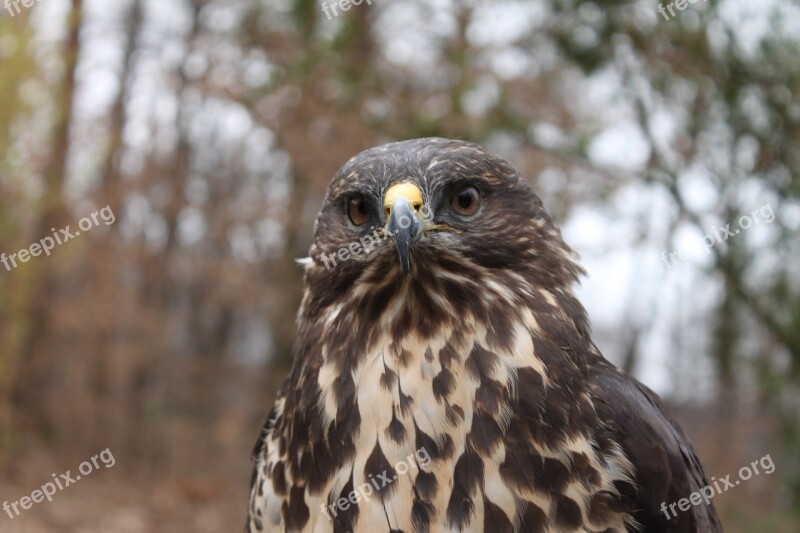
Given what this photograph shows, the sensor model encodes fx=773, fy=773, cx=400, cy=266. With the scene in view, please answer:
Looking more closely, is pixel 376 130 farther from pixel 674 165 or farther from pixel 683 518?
pixel 683 518

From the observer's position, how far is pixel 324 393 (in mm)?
2395

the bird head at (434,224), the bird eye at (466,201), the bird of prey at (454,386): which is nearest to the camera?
the bird of prey at (454,386)

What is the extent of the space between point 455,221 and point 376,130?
193 inches

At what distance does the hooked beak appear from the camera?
2.22 metres

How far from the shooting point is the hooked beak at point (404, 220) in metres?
2.22

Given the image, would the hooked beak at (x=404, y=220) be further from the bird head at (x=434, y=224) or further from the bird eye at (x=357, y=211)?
the bird eye at (x=357, y=211)

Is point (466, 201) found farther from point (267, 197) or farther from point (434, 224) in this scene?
point (267, 197)

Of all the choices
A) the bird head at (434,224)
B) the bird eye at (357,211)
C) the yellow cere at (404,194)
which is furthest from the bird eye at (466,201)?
the bird eye at (357,211)

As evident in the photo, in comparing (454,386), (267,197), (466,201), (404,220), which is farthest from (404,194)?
(267,197)

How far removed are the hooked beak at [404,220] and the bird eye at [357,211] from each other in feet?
0.61

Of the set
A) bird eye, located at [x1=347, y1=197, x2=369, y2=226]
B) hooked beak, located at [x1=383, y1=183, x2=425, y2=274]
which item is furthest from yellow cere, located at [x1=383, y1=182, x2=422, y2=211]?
bird eye, located at [x1=347, y1=197, x2=369, y2=226]

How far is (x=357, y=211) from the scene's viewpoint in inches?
99.0

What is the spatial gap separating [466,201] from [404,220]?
324 millimetres

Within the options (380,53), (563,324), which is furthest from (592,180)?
(563,324)
